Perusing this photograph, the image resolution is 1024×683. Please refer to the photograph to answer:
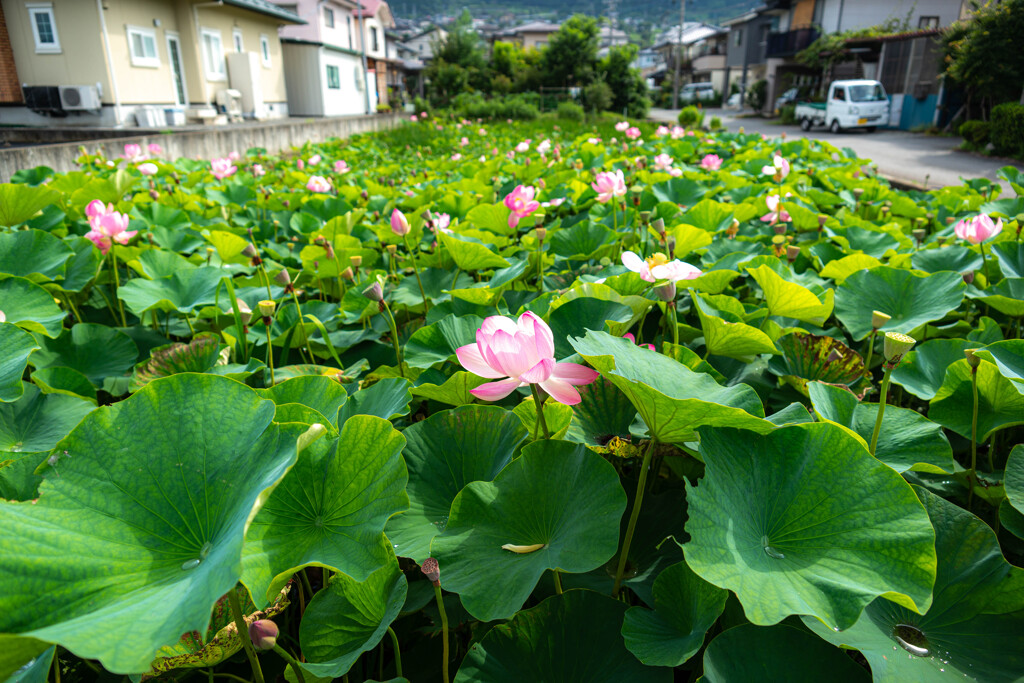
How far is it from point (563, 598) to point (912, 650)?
325mm

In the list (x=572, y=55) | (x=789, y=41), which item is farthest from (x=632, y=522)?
(x=789, y=41)

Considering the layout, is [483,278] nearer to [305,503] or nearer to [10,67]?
[305,503]

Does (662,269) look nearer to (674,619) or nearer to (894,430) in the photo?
(894,430)

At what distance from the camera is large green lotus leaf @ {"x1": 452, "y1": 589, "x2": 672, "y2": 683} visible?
0.58 metres

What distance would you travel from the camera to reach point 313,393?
84 centimetres

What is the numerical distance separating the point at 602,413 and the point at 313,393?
40cm

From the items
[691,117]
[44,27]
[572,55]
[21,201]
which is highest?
[572,55]

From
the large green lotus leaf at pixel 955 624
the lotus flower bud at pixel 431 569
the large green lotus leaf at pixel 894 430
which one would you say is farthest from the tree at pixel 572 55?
the lotus flower bud at pixel 431 569

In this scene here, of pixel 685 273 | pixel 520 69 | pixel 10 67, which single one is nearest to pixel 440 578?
pixel 685 273

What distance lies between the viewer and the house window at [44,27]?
10.4 meters

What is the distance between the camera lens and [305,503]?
622mm

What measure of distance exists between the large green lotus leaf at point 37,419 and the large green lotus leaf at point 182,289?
410mm

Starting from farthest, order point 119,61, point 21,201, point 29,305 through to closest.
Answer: point 119,61
point 21,201
point 29,305

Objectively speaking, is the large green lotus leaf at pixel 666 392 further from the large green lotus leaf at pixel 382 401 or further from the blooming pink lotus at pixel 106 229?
the blooming pink lotus at pixel 106 229
